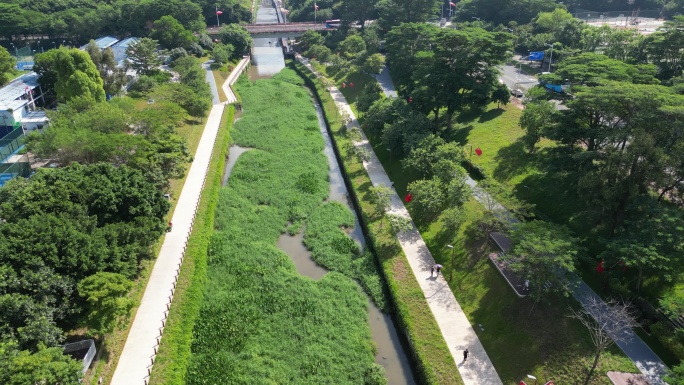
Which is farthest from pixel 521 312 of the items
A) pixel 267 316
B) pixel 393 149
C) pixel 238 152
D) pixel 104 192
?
pixel 238 152

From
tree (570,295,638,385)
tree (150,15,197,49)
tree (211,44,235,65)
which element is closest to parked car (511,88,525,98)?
tree (570,295,638,385)

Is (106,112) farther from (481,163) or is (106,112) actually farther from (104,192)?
(481,163)

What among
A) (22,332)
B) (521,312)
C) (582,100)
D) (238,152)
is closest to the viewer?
(22,332)

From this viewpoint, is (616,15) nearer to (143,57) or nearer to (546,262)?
(143,57)

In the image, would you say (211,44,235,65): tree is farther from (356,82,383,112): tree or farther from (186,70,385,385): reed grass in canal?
(186,70,385,385): reed grass in canal

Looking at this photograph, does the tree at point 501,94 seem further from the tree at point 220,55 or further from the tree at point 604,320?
the tree at point 220,55

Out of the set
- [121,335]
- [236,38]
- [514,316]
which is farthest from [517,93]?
[236,38]
